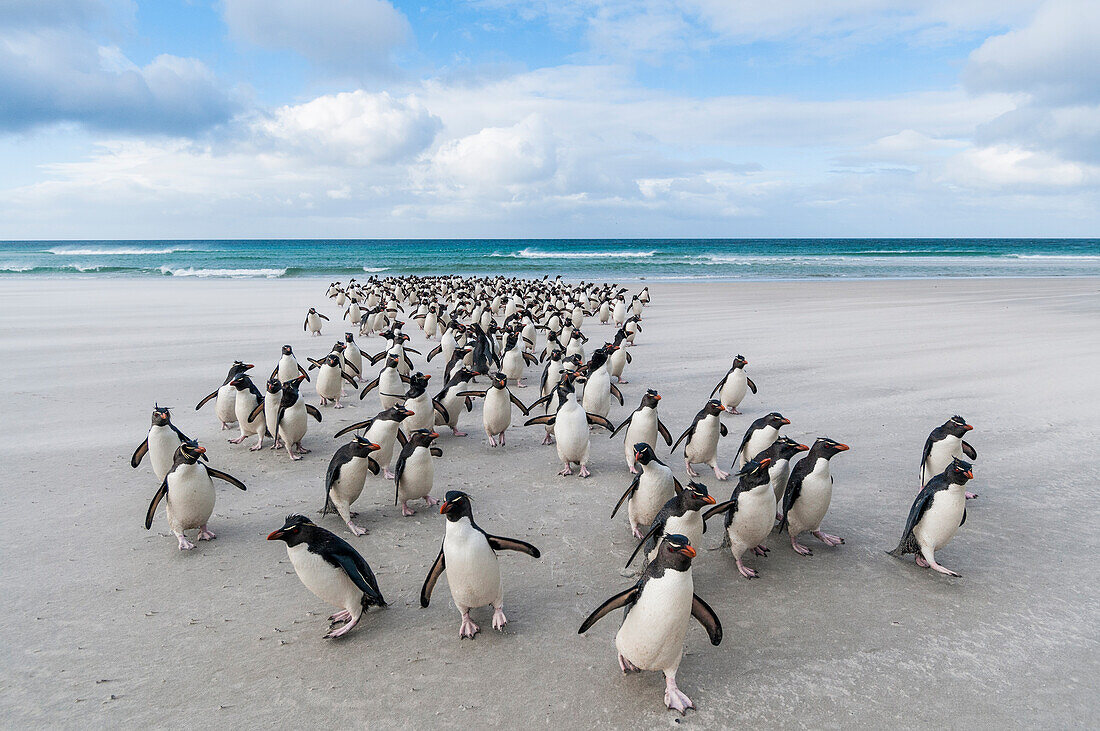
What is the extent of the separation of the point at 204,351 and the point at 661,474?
416 inches

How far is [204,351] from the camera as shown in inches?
476

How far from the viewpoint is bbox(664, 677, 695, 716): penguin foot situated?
3.06 meters

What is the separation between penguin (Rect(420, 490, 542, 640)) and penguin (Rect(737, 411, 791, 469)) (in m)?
2.95

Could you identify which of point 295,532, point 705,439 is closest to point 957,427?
point 705,439

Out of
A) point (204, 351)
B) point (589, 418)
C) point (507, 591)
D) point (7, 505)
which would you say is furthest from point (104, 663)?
point (204, 351)

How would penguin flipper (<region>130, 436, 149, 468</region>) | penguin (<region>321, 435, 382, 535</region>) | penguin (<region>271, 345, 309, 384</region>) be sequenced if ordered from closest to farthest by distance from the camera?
penguin (<region>321, 435, 382, 535</region>), penguin flipper (<region>130, 436, 149, 468</region>), penguin (<region>271, 345, 309, 384</region>)

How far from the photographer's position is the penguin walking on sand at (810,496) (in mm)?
4539

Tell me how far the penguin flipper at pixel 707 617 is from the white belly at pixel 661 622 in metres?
0.12

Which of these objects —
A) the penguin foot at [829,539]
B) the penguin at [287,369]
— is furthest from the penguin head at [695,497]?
the penguin at [287,369]

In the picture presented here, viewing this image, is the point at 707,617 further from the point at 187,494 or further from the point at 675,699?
the point at 187,494

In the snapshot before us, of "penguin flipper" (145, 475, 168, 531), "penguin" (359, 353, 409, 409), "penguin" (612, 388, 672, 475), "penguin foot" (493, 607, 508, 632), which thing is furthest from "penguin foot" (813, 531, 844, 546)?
"penguin" (359, 353, 409, 409)

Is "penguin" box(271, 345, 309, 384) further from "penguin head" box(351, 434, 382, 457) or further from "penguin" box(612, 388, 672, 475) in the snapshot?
"penguin" box(612, 388, 672, 475)

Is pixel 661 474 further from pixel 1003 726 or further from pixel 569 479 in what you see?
pixel 1003 726

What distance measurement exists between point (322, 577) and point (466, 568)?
2.72ft
